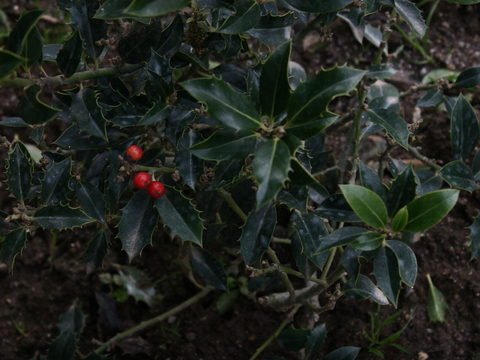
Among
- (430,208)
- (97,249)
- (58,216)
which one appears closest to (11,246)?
(58,216)

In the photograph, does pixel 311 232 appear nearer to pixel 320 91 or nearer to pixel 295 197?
pixel 295 197

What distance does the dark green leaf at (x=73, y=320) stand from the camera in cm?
185

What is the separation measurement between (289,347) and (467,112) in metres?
1.09

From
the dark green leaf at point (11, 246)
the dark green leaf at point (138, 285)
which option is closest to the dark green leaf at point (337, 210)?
the dark green leaf at point (11, 246)

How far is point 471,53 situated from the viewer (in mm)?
2484

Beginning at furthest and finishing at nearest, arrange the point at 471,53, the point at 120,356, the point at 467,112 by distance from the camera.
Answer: the point at 471,53
the point at 120,356
the point at 467,112

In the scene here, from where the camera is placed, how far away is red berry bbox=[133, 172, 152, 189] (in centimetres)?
122

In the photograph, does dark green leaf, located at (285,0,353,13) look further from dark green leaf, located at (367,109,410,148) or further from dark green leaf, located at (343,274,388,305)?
dark green leaf, located at (343,274,388,305)

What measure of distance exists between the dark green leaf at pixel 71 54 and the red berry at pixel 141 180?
0.33 meters

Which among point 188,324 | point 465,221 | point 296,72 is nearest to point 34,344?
point 188,324

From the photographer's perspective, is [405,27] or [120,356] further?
[405,27]

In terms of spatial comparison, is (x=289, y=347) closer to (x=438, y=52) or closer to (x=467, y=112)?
(x=467, y=112)

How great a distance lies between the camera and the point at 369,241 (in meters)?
1.13

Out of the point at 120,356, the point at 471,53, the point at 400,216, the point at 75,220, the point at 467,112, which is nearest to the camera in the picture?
the point at 400,216
